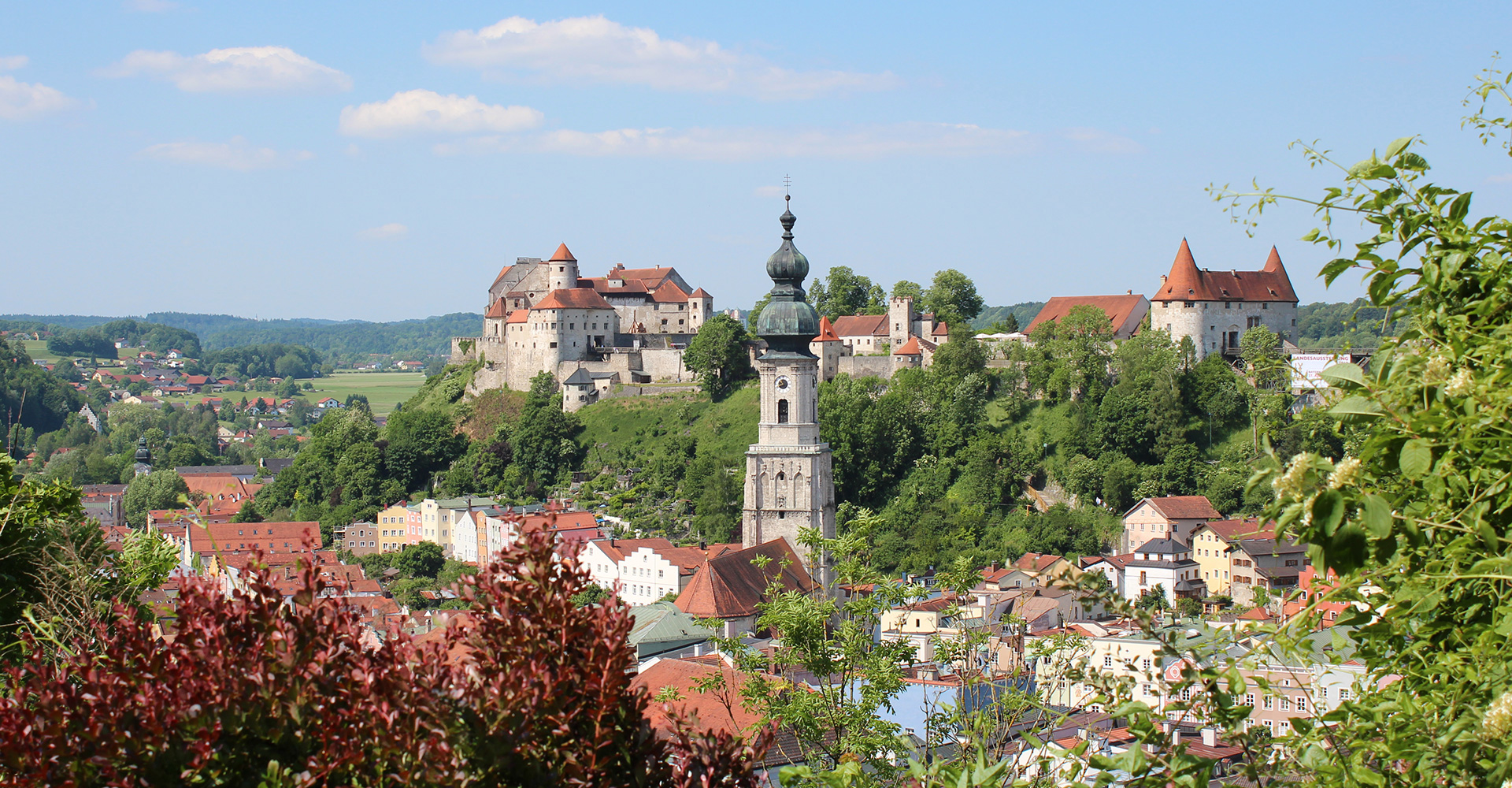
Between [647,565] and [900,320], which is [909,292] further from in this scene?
[647,565]

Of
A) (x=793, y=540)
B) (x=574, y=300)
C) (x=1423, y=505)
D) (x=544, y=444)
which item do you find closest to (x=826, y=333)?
(x=544, y=444)

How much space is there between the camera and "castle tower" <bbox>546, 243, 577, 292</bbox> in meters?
80.9

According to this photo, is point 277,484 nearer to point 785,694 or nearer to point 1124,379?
point 1124,379

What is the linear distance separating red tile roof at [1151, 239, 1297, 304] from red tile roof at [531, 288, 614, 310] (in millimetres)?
29035

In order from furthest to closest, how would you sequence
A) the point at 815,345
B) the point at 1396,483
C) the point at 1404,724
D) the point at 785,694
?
the point at 815,345, the point at 785,694, the point at 1396,483, the point at 1404,724

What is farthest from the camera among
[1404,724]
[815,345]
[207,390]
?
[207,390]

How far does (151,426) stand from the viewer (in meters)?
127

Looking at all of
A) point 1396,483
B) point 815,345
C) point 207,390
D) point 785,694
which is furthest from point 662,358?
point 207,390

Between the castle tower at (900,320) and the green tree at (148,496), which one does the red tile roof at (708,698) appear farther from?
the green tree at (148,496)

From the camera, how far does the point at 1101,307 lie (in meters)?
68.1

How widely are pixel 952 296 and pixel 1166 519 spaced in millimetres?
24950

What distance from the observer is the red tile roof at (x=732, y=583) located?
3525 cm

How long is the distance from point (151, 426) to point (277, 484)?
57.5m

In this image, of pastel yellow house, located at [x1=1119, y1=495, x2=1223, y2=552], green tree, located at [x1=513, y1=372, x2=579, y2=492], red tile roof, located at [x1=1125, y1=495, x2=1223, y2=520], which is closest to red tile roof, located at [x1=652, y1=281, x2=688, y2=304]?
green tree, located at [x1=513, y1=372, x2=579, y2=492]
